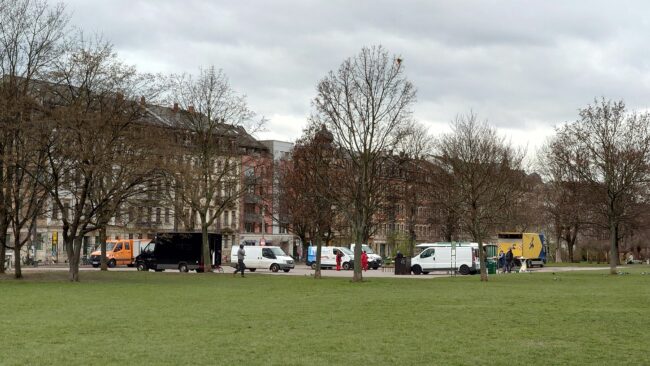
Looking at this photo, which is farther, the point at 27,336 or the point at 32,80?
the point at 32,80

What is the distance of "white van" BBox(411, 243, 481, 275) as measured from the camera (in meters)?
61.0

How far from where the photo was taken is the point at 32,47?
44781 mm

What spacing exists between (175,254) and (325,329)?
147ft

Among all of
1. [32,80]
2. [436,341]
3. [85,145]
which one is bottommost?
[436,341]

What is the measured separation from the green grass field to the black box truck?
3057 cm

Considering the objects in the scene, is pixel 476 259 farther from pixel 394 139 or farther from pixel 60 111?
pixel 60 111

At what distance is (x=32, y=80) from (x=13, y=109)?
451 cm

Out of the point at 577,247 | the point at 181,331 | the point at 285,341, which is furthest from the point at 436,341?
the point at 577,247

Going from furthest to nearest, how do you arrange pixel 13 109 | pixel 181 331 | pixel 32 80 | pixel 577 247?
1. pixel 577 247
2. pixel 32 80
3. pixel 13 109
4. pixel 181 331

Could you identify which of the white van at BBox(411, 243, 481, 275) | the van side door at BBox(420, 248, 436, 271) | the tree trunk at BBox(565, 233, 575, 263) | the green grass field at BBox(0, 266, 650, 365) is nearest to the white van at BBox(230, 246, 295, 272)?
the white van at BBox(411, 243, 481, 275)

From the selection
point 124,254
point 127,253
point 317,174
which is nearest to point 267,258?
point 127,253

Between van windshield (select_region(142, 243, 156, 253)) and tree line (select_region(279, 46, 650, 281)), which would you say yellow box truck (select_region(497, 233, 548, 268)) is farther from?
van windshield (select_region(142, 243, 156, 253))

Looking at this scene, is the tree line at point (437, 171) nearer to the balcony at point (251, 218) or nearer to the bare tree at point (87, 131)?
the bare tree at point (87, 131)

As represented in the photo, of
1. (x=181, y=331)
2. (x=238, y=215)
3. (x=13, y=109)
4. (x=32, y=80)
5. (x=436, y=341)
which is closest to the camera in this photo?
(x=436, y=341)
